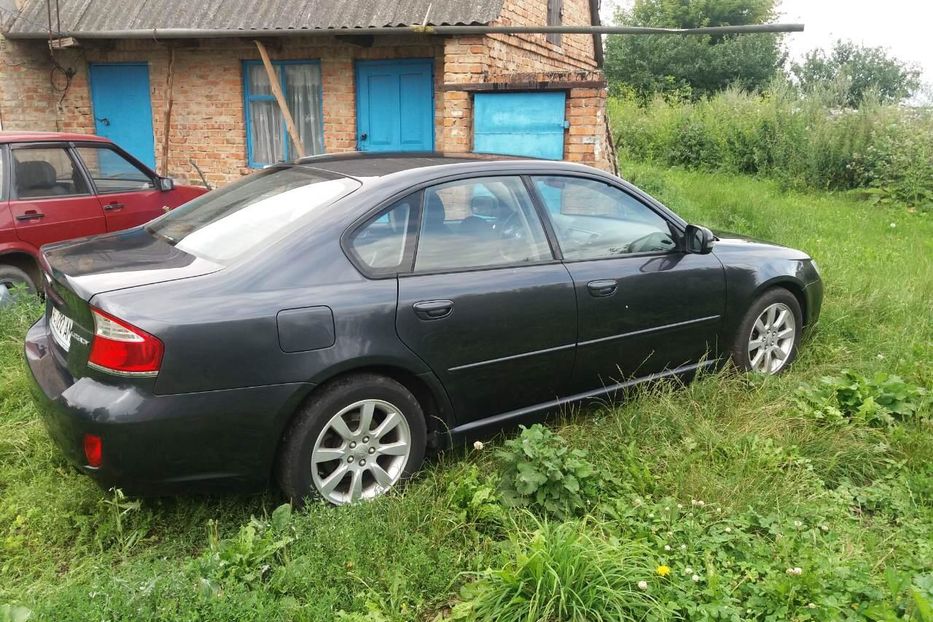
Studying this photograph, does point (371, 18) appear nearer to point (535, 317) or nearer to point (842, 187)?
point (535, 317)

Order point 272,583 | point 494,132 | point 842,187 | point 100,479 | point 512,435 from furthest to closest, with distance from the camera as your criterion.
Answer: point 842,187
point 494,132
point 512,435
point 100,479
point 272,583

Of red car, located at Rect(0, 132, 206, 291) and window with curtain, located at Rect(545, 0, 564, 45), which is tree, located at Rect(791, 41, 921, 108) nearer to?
window with curtain, located at Rect(545, 0, 564, 45)

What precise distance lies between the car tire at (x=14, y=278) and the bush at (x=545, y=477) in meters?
4.19

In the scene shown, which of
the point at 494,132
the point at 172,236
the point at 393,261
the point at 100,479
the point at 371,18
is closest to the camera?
the point at 100,479

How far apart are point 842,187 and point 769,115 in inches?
103

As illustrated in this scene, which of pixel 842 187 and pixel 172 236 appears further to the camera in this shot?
pixel 842 187

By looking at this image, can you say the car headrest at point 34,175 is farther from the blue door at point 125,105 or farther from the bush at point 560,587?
the blue door at point 125,105

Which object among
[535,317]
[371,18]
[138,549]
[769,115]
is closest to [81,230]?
[138,549]

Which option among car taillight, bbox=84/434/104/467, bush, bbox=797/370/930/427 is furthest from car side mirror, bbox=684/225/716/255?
car taillight, bbox=84/434/104/467

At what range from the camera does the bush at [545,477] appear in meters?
3.07

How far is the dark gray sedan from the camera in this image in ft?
8.89

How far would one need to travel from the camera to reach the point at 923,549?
9.48ft

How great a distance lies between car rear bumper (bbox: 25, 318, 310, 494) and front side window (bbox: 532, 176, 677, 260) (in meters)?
1.62

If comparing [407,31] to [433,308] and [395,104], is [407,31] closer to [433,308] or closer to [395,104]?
[395,104]
